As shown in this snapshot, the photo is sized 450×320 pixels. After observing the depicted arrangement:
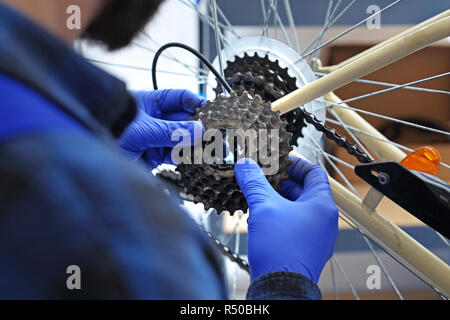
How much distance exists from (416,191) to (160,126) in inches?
11.7

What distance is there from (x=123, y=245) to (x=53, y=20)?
6.3 inches

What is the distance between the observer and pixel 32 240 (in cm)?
16

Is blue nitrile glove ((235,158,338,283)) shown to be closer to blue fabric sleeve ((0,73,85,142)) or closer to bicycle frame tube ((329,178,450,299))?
bicycle frame tube ((329,178,450,299))

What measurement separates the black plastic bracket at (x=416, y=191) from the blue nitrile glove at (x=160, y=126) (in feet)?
0.65

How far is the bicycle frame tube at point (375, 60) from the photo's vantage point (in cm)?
44

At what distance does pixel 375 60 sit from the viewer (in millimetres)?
457

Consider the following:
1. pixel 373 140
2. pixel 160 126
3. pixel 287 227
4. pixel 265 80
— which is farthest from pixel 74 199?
pixel 373 140

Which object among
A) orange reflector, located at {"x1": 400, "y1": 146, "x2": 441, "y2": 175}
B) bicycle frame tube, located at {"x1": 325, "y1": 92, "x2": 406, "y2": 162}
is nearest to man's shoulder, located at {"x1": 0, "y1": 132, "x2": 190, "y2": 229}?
orange reflector, located at {"x1": 400, "y1": 146, "x2": 441, "y2": 175}

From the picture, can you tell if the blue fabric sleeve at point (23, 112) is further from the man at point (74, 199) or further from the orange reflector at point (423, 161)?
the orange reflector at point (423, 161)

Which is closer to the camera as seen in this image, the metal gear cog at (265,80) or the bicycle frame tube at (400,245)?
the bicycle frame tube at (400,245)

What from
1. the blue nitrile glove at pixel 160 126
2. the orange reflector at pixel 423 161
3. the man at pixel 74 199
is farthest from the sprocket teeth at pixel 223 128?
the man at pixel 74 199

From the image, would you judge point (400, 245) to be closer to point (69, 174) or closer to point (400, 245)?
point (400, 245)
